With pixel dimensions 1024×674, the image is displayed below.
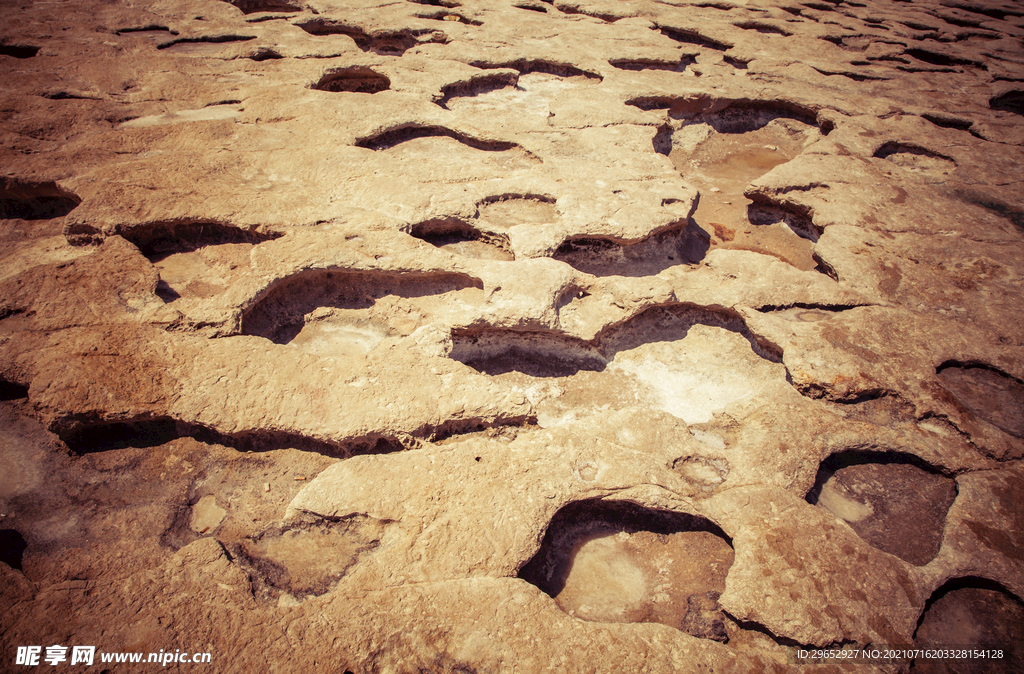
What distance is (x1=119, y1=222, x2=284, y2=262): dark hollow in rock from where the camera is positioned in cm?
202

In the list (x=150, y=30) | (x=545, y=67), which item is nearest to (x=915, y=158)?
(x=545, y=67)

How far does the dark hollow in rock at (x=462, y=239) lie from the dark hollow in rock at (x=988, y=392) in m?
1.62

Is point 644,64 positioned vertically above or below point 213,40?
above

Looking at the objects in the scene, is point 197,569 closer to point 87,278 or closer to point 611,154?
point 87,278

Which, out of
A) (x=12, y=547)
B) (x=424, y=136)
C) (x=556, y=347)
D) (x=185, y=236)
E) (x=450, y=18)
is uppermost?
(x=450, y=18)

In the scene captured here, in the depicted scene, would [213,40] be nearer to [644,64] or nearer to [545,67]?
[545,67]

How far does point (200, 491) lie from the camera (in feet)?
4.64

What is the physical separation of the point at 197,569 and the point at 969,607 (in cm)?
183

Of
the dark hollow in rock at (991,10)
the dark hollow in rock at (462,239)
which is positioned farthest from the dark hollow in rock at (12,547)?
the dark hollow in rock at (991,10)

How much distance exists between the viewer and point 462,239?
2.22 metres

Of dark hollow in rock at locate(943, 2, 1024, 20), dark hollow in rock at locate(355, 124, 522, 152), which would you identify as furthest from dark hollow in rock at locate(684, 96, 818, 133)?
dark hollow in rock at locate(943, 2, 1024, 20)

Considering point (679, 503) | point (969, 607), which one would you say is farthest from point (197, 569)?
Result: point (969, 607)

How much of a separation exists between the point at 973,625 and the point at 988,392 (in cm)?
89

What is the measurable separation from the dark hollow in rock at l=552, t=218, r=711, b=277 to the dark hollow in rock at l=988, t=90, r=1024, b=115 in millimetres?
3411
